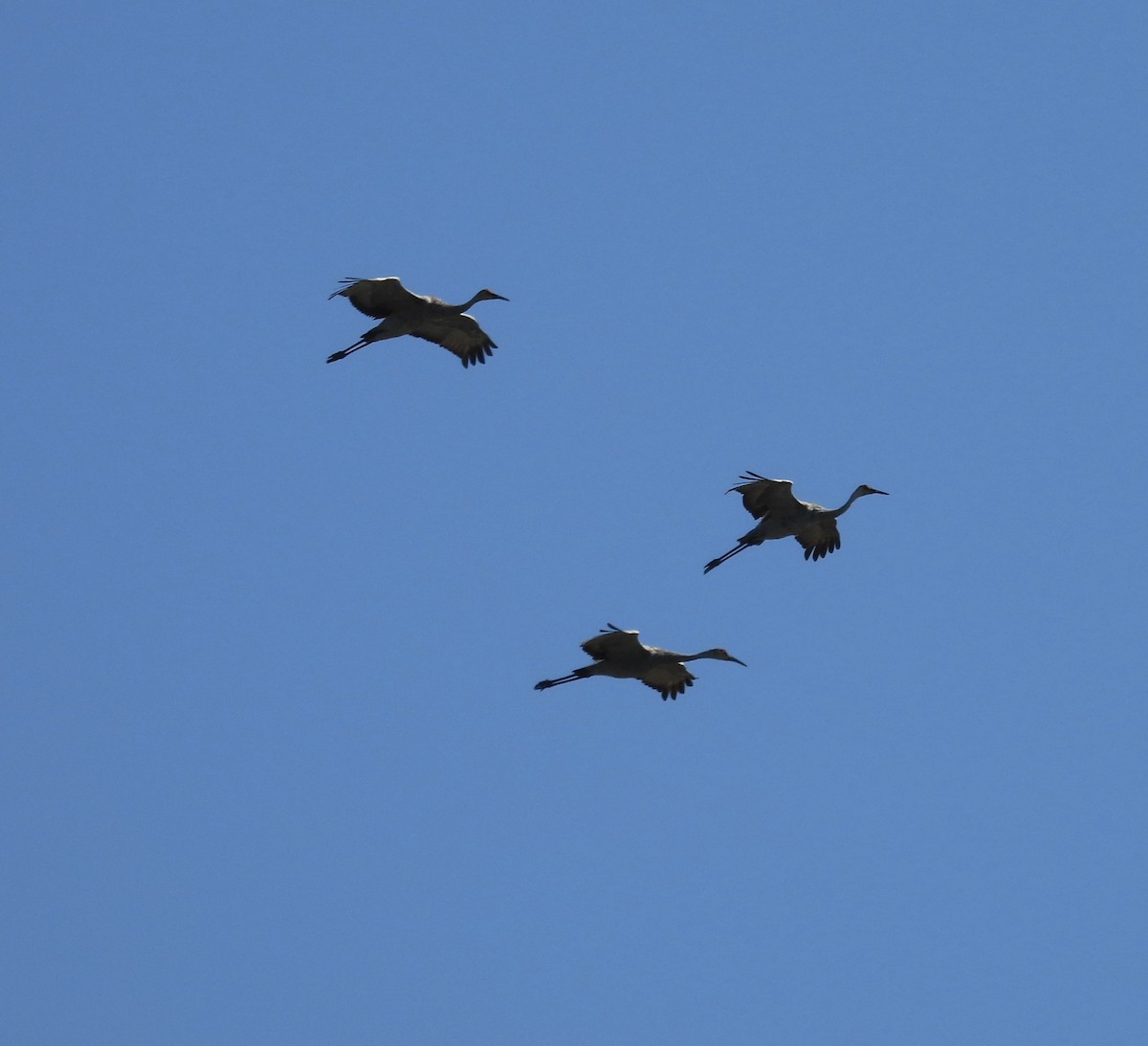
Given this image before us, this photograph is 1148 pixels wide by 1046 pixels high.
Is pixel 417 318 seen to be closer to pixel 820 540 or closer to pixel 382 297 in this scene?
pixel 382 297

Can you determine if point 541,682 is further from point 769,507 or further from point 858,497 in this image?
point 858,497

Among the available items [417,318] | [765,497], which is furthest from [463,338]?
[765,497]

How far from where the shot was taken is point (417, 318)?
31547 mm

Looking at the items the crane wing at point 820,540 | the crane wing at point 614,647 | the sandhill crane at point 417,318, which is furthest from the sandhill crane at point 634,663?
the sandhill crane at point 417,318

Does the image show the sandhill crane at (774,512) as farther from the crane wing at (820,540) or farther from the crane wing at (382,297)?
the crane wing at (382,297)

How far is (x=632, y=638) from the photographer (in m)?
27.7

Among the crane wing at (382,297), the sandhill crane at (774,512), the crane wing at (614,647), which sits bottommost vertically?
A: the crane wing at (614,647)

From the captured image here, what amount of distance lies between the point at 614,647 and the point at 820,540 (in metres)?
6.02

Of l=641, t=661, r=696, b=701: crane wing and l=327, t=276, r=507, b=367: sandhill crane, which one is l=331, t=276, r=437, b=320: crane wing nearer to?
l=327, t=276, r=507, b=367: sandhill crane

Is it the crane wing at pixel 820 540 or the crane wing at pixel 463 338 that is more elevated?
the crane wing at pixel 463 338

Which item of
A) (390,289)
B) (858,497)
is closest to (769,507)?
(858,497)

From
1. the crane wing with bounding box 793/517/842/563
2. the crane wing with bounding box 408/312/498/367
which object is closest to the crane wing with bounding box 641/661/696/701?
the crane wing with bounding box 793/517/842/563

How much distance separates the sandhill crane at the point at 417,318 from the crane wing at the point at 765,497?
212 inches

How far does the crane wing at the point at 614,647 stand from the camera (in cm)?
2772
